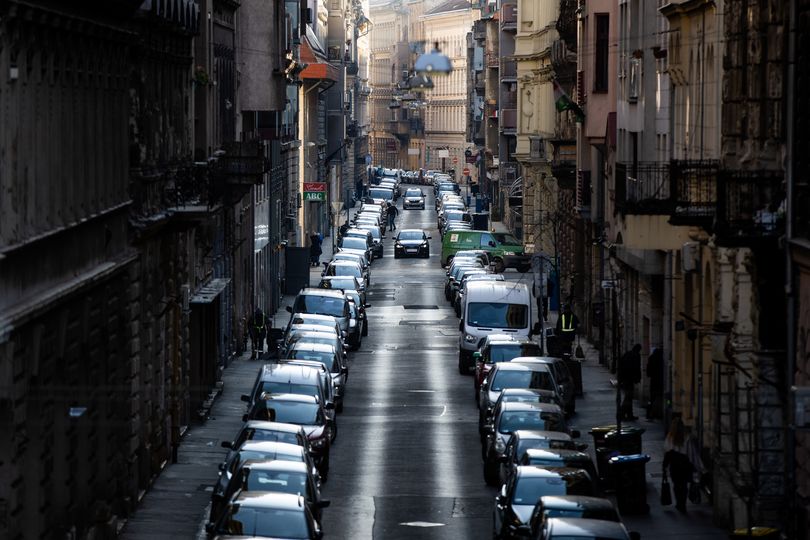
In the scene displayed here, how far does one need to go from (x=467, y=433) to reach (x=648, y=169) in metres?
8.76

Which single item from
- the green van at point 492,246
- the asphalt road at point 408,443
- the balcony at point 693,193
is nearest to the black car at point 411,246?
the green van at point 492,246

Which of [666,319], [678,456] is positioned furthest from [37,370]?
[666,319]

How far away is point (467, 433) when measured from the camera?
40.4m

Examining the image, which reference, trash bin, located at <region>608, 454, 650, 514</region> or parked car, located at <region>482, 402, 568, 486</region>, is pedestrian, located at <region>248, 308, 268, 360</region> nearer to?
parked car, located at <region>482, 402, 568, 486</region>

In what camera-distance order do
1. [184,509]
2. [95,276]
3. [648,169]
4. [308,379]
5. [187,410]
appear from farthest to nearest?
1. [187,410]
2. [308,379]
3. [648,169]
4. [184,509]
5. [95,276]

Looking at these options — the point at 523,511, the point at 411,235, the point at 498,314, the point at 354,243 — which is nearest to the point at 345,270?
the point at 354,243

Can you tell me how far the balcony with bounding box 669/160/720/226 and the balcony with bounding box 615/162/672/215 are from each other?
1.19 ft

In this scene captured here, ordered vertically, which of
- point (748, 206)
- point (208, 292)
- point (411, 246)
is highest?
point (748, 206)

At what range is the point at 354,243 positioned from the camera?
87375mm

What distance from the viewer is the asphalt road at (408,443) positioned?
98.8 ft

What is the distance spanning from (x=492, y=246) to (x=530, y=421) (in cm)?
5236

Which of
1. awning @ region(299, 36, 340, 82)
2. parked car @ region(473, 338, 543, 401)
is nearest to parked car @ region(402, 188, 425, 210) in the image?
awning @ region(299, 36, 340, 82)

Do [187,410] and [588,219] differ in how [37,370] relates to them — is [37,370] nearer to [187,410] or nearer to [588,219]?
[187,410]

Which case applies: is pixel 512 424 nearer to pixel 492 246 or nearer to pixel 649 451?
pixel 649 451
